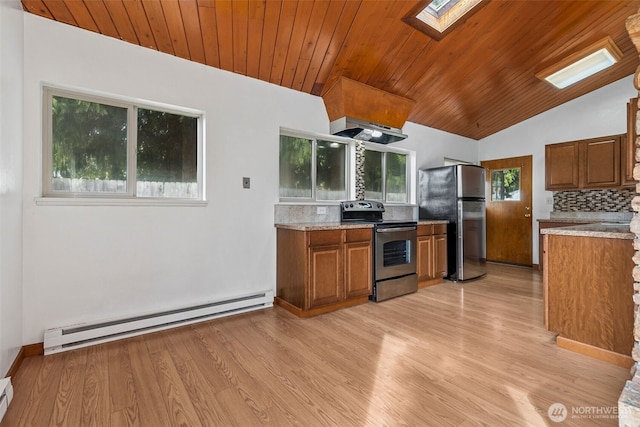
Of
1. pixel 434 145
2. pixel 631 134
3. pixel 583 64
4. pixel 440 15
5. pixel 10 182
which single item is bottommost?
pixel 10 182

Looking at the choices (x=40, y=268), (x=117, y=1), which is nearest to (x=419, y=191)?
(x=117, y=1)

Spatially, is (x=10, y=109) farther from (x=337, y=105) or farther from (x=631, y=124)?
(x=631, y=124)

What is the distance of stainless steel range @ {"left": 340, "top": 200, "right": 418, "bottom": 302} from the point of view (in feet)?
11.1

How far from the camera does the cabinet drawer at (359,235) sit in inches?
125

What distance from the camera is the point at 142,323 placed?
2451 mm

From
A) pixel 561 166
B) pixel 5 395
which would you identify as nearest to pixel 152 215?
pixel 5 395

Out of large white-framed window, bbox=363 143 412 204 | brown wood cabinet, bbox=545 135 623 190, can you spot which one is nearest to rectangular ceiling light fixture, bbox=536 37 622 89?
brown wood cabinet, bbox=545 135 623 190

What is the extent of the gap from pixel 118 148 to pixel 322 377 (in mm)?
2462

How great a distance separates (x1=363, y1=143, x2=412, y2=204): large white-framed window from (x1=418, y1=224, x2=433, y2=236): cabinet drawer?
2.66 ft

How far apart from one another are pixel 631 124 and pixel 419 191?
296 centimetres

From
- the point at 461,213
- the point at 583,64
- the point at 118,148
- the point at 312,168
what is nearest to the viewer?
the point at 118,148

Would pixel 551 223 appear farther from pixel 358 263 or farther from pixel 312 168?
pixel 312 168

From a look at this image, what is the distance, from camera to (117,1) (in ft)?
7.13

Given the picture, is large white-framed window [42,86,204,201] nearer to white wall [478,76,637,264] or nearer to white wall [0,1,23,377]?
white wall [0,1,23,377]
